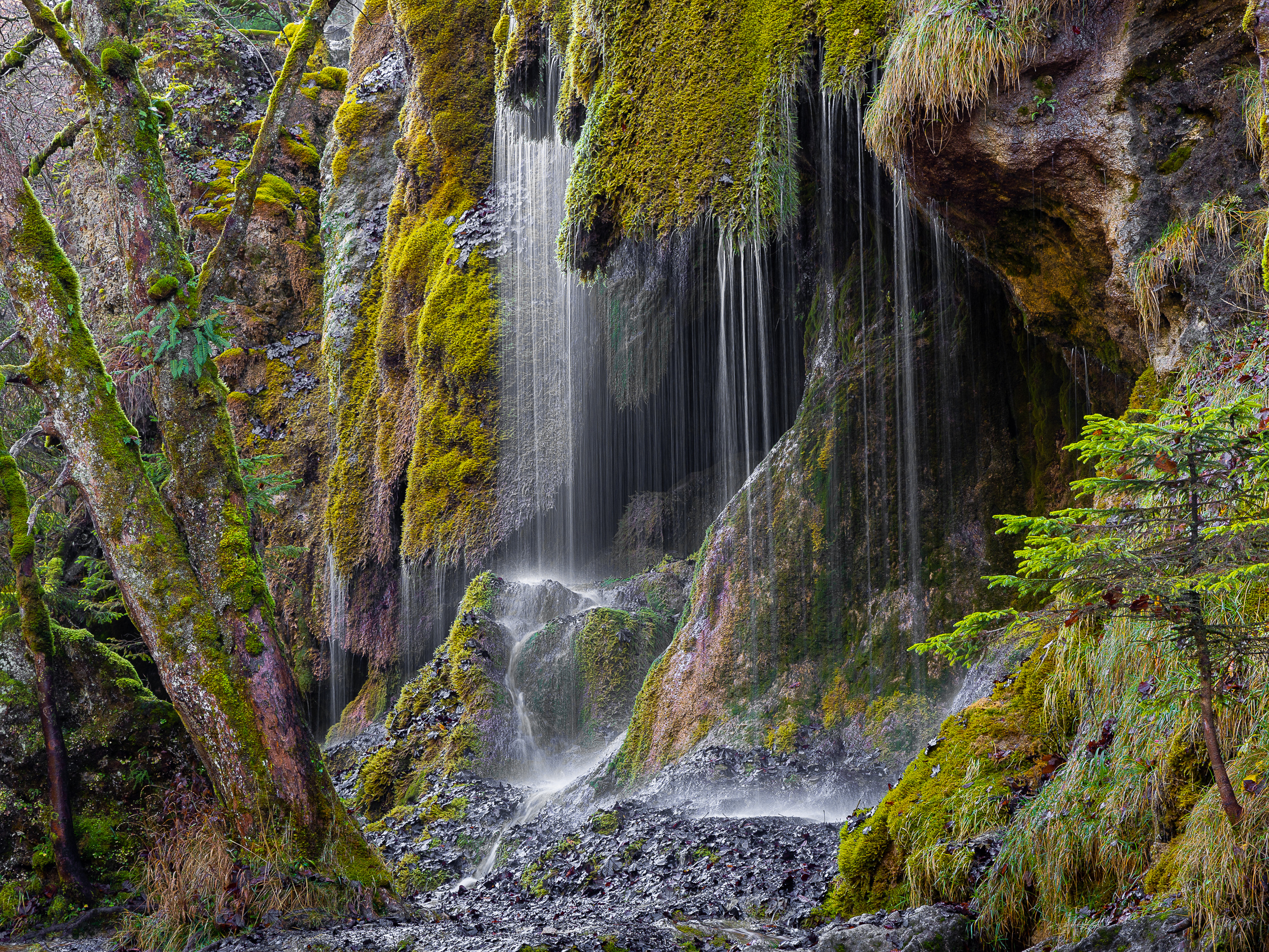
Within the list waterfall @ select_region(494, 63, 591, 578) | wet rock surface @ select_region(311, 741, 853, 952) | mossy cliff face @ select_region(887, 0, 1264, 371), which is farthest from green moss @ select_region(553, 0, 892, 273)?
→ wet rock surface @ select_region(311, 741, 853, 952)

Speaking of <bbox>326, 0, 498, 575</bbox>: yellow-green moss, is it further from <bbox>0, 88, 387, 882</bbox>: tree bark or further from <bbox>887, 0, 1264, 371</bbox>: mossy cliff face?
<bbox>887, 0, 1264, 371</bbox>: mossy cliff face

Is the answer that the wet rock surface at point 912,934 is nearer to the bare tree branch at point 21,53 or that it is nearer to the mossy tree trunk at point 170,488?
the mossy tree trunk at point 170,488

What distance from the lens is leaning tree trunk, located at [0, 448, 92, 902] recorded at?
646cm

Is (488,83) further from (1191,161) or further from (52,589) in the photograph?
(1191,161)

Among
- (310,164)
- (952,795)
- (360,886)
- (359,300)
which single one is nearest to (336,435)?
(359,300)

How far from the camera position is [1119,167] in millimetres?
6105

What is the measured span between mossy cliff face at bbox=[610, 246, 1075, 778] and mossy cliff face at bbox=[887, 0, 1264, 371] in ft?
4.82

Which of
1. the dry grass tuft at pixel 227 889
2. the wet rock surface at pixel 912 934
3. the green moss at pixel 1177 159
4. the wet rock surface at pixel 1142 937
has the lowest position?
the dry grass tuft at pixel 227 889

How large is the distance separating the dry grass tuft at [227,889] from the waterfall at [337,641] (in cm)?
972

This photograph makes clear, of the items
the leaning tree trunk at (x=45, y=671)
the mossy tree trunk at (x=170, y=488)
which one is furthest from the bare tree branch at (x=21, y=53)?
the leaning tree trunk at (x=45, y=671)

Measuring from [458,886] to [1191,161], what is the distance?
307 inches

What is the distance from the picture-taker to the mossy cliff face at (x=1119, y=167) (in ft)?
18.6

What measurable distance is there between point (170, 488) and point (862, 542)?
236 inches

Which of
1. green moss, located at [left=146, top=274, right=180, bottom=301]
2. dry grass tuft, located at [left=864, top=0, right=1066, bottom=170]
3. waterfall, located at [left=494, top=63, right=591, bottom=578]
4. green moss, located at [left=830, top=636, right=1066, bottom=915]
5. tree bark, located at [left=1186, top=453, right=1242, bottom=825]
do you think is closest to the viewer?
tree bark, located at [left=1186, top=453, right=1242, bottom=825]
